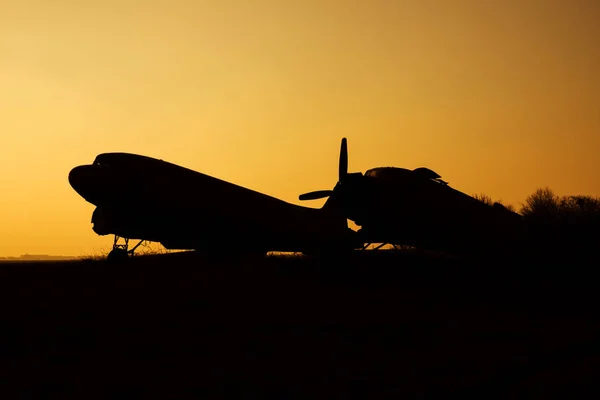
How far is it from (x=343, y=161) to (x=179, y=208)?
375 inches

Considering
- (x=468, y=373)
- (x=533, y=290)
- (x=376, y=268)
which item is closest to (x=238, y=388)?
(x=468, y=373)

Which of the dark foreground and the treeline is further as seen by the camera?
the treeline

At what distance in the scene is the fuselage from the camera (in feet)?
84.9

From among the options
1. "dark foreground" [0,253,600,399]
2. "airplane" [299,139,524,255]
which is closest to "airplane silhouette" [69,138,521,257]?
"airplane" [299,139,524,255]

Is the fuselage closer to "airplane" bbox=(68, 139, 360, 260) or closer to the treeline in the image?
"airplane" bbox=(68, 139, 360, 260)

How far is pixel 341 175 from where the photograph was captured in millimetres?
20906

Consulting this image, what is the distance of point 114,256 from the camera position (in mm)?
25328

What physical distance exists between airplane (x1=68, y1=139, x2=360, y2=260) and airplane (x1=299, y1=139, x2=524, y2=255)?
5.36 ft

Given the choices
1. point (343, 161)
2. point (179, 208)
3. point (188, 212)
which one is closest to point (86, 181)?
point (179, 208)

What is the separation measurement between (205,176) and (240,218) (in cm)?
298

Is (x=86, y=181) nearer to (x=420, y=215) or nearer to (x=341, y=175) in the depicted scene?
(x=341, y=175)

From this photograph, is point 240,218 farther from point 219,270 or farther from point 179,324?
point 179,324

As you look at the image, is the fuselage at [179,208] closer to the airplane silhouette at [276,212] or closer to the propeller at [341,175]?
the airplane silhouette at [276,212]

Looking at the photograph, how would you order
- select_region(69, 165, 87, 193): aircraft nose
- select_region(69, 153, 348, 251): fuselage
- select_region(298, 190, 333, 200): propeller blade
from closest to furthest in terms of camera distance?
select_region(298, 190, 333, 200): propeller blade < select_region(69, 165, 87, 193): aircraft nose < select_region(69, 153, 348, 251): fuselage
